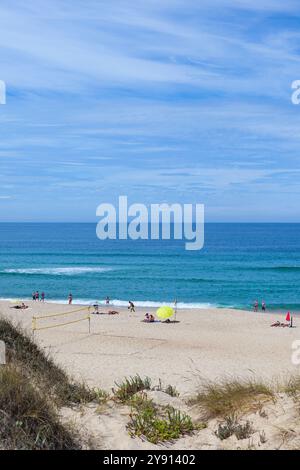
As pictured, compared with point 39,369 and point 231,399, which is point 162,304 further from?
point 231,399

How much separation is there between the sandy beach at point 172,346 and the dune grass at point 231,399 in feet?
16.5

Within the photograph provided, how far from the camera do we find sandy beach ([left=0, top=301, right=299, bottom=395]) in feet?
54.3

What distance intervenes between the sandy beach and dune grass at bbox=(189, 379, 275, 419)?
5036 mm

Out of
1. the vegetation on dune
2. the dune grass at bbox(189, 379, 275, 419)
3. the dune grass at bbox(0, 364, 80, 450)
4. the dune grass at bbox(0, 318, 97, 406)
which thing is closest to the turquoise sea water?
the dune grass at bbox(0, 318, 97, 406)

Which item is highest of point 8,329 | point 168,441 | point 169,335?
point 8,329

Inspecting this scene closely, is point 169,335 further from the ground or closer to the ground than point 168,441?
closer to the ground

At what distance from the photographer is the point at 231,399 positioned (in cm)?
682

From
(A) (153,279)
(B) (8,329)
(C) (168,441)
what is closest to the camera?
(C) (168,441)

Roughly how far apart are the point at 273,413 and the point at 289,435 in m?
0.60

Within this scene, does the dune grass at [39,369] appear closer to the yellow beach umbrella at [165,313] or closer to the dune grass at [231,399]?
the dune grass at [231,399]

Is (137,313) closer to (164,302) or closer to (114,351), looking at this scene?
(164,302)

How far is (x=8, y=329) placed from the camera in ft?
26.3

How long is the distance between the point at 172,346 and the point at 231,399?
1640 cm
